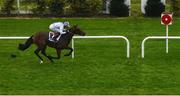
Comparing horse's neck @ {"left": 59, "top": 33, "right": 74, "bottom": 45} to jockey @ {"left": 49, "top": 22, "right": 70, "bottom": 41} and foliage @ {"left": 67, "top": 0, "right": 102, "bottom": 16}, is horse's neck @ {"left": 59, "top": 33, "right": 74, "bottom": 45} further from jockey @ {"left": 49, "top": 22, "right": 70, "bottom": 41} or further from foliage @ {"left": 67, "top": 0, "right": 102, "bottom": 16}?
foliage @ {"left": 67, "top": 0, "right": 102, "bottom": 16}

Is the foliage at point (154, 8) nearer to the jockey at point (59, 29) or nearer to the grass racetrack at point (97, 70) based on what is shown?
the grass racetrack at point (97, 70)

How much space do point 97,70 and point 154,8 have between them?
13.1 m

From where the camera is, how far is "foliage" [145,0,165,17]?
27.0m

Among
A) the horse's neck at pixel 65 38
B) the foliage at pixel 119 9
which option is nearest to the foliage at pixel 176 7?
the foliage at pixel 119 9

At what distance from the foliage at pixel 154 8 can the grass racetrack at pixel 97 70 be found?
18.8 feet

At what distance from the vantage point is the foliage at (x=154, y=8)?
26969 millimetres

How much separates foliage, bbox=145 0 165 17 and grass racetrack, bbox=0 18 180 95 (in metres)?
5.74

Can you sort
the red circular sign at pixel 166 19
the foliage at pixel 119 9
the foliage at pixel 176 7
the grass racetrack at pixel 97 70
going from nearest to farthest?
→ the grass racetrack at pixel 97 70, the red circular sign at pixel 166 19, the foliage at pixel 119 9, the foliage at pixel 176 7

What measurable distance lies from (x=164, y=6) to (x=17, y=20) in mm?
6355

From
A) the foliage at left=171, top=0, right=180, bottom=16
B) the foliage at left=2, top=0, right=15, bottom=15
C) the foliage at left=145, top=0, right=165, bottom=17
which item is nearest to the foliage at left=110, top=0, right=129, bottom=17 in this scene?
the foliage at left=145, top=0, right=165, bottom=17

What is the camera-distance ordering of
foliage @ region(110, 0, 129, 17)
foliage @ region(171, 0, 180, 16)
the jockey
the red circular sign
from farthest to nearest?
foliage @ region(171, 0, 180, 16)
foliage @ region(110, 0, 129, 17)
the red circular sign
the jockey

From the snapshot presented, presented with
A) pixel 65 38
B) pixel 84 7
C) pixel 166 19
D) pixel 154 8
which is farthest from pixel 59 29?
pixel 154 8

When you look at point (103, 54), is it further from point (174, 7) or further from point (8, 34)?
point (174, 7)

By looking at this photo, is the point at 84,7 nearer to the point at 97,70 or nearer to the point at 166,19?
the point at 166,19
